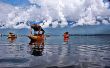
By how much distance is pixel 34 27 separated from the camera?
52.8 metres

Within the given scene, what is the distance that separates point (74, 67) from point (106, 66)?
2.82m

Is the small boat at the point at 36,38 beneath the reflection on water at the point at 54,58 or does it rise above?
above

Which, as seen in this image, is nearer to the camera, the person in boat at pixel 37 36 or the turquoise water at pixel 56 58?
the turquoise water at pixel 56 58

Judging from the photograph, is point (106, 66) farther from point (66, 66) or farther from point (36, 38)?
point (36, 38)

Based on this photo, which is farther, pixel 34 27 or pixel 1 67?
pixel 34 27

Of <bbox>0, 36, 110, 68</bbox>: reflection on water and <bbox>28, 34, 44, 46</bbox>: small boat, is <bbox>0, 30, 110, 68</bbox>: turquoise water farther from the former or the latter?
<bbox>28, 34, 44, 46</bbox>: small boat

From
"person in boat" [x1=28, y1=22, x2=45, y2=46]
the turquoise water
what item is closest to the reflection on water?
the turquoise water

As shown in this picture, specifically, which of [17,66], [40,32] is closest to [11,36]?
[40,32]

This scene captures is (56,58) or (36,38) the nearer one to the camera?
(56,58)

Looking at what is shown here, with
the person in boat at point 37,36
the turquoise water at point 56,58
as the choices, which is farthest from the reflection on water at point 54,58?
the person in boat at point 37,36

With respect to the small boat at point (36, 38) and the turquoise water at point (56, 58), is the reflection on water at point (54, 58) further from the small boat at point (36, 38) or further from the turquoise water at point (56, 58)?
the small boat at point (36, 38)

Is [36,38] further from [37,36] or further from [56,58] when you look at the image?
[56,58]

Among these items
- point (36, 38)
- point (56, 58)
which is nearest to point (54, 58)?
point (56, 58)

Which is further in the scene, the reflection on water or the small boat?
the small boat
